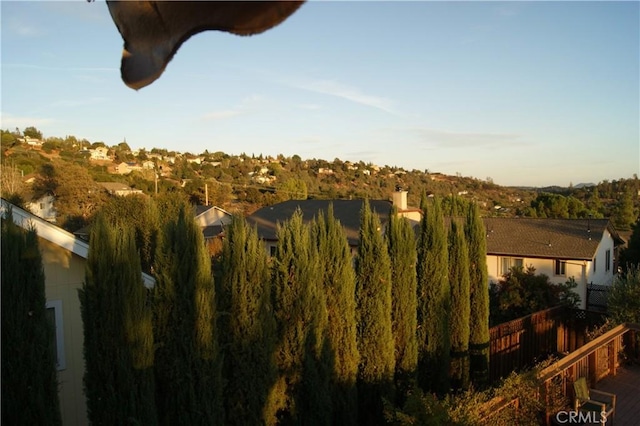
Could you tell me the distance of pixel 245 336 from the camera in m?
7.00

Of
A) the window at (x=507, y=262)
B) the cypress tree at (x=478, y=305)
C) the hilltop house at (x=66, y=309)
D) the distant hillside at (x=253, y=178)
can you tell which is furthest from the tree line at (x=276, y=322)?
the distant hillside at (x=253, y=178)

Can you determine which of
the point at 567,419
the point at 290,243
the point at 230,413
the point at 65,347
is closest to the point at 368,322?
the point at 290,243

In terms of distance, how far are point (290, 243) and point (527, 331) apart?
878 cm

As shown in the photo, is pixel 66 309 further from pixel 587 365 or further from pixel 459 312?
pixel 587 365

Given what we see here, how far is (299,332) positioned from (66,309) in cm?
367

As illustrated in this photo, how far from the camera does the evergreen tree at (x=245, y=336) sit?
6980 millimetres

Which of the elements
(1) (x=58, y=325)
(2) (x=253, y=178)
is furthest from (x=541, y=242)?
(2) (x=253, y=178)

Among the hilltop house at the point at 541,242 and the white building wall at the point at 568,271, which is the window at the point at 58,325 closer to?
the hilltop house at the point at 541,242

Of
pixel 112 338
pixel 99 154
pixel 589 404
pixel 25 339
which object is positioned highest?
pixel 99 154

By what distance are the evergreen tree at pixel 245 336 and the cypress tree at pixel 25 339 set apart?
7.43 feet

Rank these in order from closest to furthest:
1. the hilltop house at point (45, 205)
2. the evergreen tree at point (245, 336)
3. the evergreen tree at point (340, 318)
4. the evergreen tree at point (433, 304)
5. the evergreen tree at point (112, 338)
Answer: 1. the evergreen tree at point (112, 338)
2. the evergreen tree at point (245, 336)
3. the evergreen tree at point (340, 318)
4. the evergreen tree at point (433, 304)
5. the hilltop house at point (45, 205)

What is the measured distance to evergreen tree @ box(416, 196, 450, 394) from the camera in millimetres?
10227

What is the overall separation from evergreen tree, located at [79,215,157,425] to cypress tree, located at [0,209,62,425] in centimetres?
47

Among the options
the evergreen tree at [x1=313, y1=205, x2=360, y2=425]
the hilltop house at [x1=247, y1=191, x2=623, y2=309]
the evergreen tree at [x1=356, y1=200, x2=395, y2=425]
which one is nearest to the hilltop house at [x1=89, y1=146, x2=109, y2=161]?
the hilltop house at [x1=247, y1=191, x2=623, y2=309]
